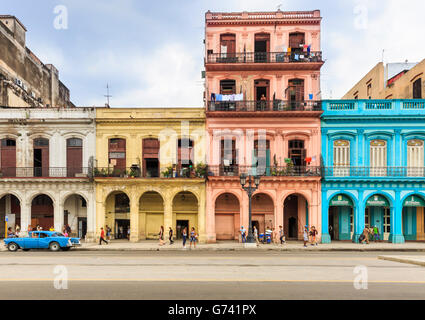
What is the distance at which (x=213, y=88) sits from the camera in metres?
23.4

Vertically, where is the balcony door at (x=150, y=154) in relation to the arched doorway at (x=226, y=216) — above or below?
above

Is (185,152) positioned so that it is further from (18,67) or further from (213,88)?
(18,67)

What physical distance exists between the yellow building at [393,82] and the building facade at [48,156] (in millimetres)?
27058

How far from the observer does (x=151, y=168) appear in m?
23.2

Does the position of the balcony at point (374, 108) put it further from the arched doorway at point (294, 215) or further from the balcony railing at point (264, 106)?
the arched doorway at point (294, 215)

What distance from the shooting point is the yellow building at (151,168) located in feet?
73.6

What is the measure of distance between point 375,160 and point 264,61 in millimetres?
11261

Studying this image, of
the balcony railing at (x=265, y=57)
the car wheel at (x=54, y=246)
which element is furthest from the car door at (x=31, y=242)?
the balcony railing at (x=265, y=57)

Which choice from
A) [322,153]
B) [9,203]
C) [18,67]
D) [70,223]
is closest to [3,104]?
[18,67]

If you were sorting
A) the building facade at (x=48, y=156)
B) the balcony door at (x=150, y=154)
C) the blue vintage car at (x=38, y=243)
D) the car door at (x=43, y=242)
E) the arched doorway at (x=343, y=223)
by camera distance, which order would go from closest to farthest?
the blue vintage car at (x=38, y=243) < the car door at (x=43, y=242) < the building facade at (x=48, y=156) < the arched doorway at (x=343, y=223) < the balcony door at (x=150, y=154)

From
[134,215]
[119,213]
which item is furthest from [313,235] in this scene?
[119,213]

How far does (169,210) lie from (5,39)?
20845 millimetres

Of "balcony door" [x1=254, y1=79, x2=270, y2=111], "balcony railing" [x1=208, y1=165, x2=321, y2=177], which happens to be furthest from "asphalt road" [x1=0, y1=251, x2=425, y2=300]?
"balcony door" [x1=254, y1=79, x2=270, y2=111]

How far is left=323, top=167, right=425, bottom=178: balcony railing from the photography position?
21.9 meters
